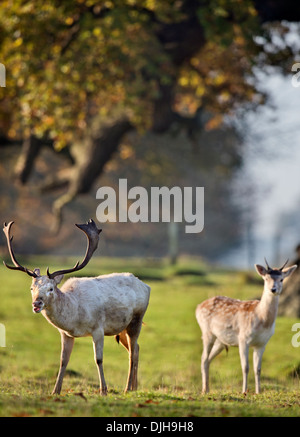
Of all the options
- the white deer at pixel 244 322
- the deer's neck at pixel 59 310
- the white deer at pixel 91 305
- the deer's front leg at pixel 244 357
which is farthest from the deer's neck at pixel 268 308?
the deer's neck at pixel 59 310

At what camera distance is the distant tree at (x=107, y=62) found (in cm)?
1673

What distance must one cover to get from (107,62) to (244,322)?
988 cm

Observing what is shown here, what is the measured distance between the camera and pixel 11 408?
6.74 metres

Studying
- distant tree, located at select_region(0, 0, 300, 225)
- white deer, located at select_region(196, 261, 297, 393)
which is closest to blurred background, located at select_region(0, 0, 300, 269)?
distant tree, located at select_region(0, 0, 300, 225)

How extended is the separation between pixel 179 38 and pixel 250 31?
2960 millimetres

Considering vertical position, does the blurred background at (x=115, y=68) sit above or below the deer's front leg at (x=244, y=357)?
above

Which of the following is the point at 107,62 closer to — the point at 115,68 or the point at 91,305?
the point at 115,68

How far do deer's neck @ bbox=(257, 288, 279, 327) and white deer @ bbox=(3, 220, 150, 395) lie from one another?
158 cm

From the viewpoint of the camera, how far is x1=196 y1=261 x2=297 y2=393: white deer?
9289 mm

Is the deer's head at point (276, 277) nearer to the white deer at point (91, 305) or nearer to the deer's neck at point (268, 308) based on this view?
the deer's neck at point (268, 308)

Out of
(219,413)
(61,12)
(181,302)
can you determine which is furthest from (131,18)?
(219,413)

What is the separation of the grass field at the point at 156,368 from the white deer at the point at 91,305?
1.83 feet

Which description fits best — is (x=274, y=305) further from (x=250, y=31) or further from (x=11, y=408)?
(x=250, y=31)
